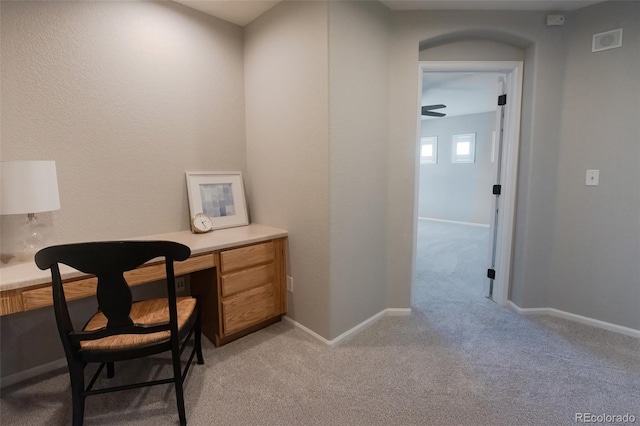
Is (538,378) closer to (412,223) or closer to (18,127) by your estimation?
(412,223)

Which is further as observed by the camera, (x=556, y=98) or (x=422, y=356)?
(x=556, y=98)

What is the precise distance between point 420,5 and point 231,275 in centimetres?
243

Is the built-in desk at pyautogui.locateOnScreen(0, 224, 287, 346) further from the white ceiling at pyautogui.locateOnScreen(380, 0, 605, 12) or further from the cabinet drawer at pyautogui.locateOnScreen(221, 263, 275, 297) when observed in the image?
the white ceiling at pyautogui.locateOnScreen(380, 0, 605, 12)

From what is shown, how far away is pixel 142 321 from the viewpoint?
1.57m

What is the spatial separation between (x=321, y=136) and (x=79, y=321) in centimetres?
198

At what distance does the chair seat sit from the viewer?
4.51 ft

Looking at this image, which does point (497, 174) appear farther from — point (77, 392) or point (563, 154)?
point (77, 392)

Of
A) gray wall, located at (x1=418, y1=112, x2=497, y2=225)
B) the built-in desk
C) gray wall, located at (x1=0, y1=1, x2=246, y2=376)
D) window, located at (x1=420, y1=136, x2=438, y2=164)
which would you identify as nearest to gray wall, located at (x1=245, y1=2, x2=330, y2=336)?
the built-in desk

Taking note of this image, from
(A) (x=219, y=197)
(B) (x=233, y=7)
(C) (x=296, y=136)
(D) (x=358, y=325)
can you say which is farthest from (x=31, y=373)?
(B) (x=233, y=7)

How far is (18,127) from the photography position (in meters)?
1.71

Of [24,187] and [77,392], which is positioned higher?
[24,187]

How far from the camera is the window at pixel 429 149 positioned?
741 cm

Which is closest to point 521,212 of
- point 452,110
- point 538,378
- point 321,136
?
point 538,378

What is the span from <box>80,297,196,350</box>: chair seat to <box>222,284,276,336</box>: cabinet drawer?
0.36 metres
